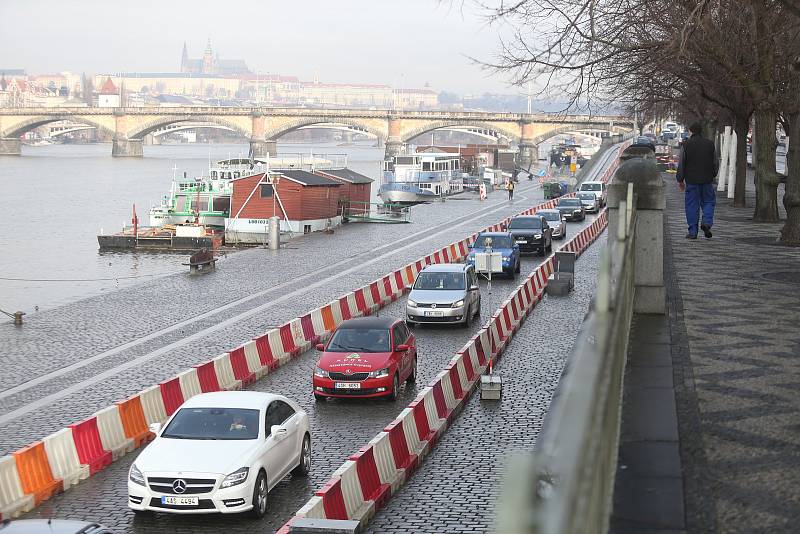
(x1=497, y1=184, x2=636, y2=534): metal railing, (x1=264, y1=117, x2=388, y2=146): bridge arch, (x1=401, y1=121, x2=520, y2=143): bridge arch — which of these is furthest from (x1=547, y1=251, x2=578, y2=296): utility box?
(x1=401, y1=121, x2=520, y2=143): bridge arch

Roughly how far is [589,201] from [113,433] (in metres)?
52.5

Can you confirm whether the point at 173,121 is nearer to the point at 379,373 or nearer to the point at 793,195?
the point at 793,195

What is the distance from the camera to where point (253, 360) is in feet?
72.6

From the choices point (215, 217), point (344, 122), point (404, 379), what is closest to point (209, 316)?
point (404, 379)

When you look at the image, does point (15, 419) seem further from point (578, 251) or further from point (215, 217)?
point (215, 217)

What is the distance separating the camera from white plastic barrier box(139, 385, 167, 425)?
57.6 ft

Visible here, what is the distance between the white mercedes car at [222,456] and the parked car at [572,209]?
152 ft

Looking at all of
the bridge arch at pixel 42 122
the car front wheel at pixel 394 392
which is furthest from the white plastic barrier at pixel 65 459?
the bridge arch at pixel 42 122

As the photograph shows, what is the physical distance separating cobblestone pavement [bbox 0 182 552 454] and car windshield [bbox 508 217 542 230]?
4228 millimetres

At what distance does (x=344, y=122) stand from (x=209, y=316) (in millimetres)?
129405

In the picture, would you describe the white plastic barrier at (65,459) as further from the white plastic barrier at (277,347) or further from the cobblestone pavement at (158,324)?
the white plastic barrier at (277,347)

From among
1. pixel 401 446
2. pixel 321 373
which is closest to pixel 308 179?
pixel 321 373

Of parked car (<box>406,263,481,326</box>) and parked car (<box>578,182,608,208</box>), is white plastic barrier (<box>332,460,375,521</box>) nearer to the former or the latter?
parked car (<box>406,263,481,326</box>)

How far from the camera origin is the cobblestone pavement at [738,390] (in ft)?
21.5
